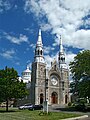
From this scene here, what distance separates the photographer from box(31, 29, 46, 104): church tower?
77238 millimetres

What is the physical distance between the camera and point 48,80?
8069 cm

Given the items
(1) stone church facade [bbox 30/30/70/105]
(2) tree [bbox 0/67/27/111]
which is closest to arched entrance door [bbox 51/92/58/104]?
(1) stone church facade [bbox 30/30/70/105]

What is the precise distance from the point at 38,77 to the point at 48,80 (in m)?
4.17

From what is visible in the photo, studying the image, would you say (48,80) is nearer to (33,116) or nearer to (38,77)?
(38,77)

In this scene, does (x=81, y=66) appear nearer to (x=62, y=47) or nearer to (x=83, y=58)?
(x=83, y=58)

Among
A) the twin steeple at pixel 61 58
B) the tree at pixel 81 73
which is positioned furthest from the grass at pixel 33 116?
the twin steeple at pixel 61 58

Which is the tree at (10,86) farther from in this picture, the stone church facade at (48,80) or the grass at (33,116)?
the stone church facade at (48,80)

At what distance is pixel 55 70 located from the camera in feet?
276

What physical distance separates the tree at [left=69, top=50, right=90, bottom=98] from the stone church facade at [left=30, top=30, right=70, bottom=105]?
91.3ft

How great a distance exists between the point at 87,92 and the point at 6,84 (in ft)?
49.9

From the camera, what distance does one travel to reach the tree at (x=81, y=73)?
45812mm

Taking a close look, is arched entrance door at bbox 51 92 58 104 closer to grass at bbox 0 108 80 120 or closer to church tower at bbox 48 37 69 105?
church tower at bbox 48 37 69 105

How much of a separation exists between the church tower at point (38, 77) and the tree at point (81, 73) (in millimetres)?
27231

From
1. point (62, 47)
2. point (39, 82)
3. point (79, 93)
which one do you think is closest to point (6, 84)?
point (79, 93)
